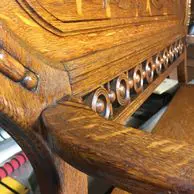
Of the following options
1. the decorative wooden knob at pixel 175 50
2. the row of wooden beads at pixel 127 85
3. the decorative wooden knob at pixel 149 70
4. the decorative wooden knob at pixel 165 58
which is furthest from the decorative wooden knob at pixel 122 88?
the decorative wooden knob at pixel 175 50

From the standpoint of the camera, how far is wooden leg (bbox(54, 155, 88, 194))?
29 cm

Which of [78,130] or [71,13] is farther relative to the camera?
[71,13]

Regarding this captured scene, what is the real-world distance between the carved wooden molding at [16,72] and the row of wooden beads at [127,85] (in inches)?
5.0

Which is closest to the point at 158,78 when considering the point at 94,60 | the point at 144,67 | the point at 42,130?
the point at 144,67

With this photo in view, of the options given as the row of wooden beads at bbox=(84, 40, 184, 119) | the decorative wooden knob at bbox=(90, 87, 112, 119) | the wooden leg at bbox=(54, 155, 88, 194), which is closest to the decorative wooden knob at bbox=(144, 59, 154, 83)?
the row of wooden beads at bbox=(84, 40, 184, 119)

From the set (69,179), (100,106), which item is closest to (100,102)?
(100,106)

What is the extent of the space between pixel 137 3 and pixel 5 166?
448mm

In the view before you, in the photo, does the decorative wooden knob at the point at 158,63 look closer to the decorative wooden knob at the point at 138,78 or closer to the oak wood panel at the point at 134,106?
the oak wood panel at the point at 134,106

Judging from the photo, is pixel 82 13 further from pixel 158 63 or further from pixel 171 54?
pixel 171 54

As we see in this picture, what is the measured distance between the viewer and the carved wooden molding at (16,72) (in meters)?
0.23

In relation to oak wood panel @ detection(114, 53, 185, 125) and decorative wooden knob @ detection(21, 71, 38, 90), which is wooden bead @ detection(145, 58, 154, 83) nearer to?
oak wood panel @ detection(114, 53, 185, 125)

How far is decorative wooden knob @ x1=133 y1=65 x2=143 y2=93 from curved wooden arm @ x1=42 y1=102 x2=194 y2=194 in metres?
0.31

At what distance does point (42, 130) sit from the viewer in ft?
0.89

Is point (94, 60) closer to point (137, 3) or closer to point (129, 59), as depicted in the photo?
point (129, 59)
